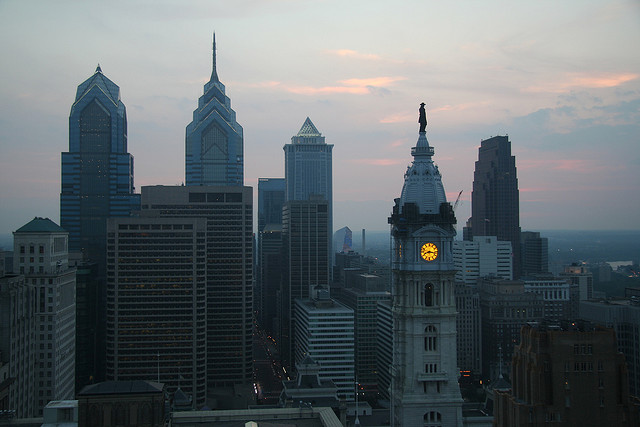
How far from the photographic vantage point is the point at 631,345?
129 meters

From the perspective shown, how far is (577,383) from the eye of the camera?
45.5 metres

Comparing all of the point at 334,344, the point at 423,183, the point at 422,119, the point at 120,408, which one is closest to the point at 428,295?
the point at 423,183

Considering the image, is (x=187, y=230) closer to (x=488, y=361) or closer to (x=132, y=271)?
(x=132, y=271)

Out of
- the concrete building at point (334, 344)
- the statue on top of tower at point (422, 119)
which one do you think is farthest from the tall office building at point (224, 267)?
the statue on top of tower at point (422, 119)

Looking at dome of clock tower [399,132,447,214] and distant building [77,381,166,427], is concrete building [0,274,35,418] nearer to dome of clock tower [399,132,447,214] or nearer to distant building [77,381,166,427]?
distant building [77,381,166,427]

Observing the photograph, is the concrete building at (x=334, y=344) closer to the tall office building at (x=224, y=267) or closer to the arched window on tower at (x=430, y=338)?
the tall office building at (x=224, y=267)

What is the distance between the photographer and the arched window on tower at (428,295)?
66250 mm

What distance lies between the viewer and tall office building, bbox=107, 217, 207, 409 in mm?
144750

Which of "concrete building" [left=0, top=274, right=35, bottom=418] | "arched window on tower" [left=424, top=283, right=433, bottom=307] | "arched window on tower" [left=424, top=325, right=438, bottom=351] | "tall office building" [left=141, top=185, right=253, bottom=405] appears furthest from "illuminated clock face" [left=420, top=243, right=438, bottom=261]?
"tall office building" [left=141, top=185, right=253, bottom=405]

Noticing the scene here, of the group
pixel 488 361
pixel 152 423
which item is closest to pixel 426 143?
pixel 152 423

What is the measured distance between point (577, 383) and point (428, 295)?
2227 cm

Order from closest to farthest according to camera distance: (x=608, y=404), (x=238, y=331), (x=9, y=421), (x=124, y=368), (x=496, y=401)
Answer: (x=608, y=404), (x=496, y=401), (x=9, y=421), (x=124, y=368), (x=238, y=331)

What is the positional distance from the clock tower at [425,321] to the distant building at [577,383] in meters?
19.4

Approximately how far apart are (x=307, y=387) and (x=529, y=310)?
106 m
